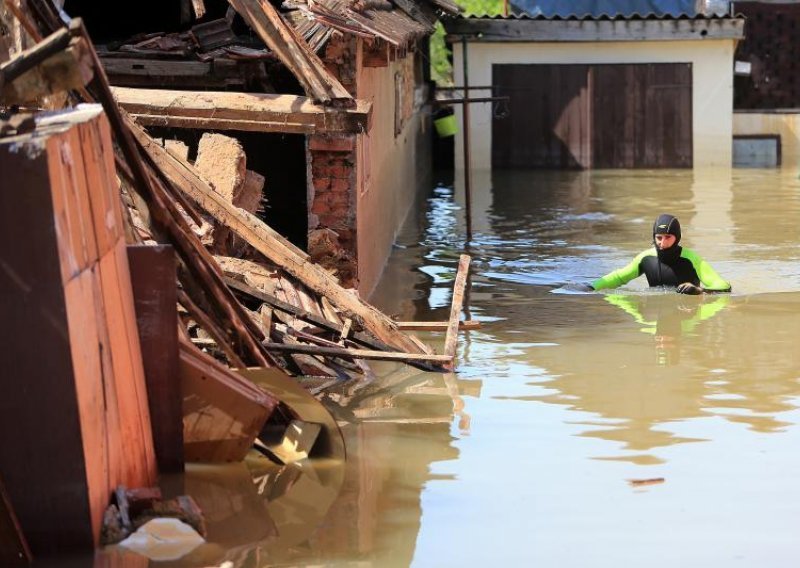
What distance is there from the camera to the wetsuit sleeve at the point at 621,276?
469 inches

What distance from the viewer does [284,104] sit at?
927 cm

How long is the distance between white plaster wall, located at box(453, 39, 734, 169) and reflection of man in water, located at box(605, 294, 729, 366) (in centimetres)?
1121

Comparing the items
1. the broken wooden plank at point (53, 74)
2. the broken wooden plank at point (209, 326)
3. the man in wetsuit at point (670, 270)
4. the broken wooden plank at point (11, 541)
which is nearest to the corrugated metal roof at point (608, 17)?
the man in wetsuit at point (670, 270)

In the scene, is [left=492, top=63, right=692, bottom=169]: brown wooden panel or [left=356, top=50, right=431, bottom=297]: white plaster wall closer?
[left=356, top=50, right=431, bottom=297]: white plaster wall

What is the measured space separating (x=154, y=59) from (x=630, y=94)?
13.4m

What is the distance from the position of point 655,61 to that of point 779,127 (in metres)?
2.58

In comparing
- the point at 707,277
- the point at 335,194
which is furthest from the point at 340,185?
the point at 707,277

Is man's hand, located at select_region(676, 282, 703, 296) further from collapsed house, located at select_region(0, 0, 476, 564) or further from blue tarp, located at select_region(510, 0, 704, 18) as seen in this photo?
blue tarp, located at select_region(510, 0, 704, 18)

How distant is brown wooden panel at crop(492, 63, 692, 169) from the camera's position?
22688 mm

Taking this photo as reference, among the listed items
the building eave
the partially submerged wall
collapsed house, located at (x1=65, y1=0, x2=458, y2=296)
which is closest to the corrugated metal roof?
the building eave

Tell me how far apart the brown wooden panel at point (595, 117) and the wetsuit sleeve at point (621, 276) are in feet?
36.0

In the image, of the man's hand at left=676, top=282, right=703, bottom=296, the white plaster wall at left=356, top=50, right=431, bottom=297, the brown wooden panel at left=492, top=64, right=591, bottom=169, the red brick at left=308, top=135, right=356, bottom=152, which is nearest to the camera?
the red brick at left=308, top=135, right=356, bottom=152

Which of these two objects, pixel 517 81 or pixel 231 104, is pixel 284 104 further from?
pixel 517 81

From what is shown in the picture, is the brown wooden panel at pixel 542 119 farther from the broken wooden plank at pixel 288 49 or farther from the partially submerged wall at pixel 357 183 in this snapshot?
the broken wooden plank at pixel 288 49
